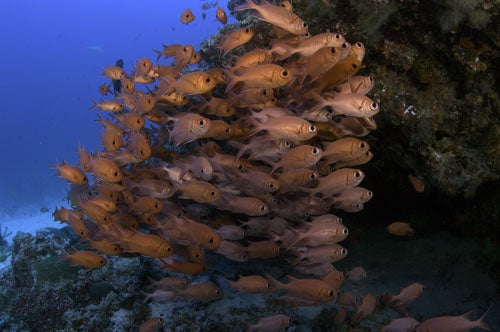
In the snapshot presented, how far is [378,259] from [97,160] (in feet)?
17.5

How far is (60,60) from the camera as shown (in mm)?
146250

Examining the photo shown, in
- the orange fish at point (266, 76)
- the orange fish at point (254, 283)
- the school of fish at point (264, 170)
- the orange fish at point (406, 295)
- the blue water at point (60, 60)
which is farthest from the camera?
the blue water at point (60, 60)

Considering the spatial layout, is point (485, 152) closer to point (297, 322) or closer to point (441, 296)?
point (441, 296)

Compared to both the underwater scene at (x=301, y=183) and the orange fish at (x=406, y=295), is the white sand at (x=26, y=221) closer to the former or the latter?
the underwater scene at (x=301, y=183)

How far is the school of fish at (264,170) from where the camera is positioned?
3908 mm

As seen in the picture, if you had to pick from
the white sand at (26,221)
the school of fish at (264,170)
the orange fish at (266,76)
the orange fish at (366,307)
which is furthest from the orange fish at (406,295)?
the white sand at (26,221)

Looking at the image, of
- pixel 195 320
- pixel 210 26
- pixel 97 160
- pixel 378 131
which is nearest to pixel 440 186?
pixel 378 131

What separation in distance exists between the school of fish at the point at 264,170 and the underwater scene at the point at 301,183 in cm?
2

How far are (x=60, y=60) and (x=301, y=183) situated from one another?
16784 cm

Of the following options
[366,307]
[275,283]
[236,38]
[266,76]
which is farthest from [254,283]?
[236,38]

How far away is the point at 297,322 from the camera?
5492mm

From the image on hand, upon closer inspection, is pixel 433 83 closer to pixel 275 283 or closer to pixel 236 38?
pixel 236 38

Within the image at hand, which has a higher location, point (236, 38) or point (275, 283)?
point (236, 38)

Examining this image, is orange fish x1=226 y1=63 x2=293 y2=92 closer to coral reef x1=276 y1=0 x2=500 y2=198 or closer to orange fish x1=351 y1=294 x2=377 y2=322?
coral reef x1=276 y1=0 x2=500 y2=198
